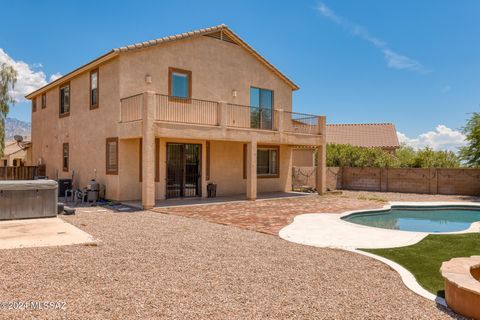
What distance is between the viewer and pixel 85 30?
23.1m

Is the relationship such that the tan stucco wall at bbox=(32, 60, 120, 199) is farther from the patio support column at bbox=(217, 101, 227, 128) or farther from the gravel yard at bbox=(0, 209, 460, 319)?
the gravel yard at bbox=(0, 209, 460, 319)

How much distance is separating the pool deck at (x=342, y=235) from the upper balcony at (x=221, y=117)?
6.42 m

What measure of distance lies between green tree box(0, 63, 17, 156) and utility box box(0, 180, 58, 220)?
21111 mm

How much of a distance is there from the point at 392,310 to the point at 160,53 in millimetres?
14605

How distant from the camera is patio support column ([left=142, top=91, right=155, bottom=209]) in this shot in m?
13.8

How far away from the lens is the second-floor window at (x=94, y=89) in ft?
57.2

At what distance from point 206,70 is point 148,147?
19.9ft

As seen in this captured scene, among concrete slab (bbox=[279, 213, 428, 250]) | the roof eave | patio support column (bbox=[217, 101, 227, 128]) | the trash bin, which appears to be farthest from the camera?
the trash bin

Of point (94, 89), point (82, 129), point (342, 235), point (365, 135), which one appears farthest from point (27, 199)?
point (365, 135)

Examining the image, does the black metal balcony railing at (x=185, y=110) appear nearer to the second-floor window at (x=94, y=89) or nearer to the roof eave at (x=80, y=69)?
the roof eave at (x=80, y=69)

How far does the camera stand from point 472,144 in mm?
23344

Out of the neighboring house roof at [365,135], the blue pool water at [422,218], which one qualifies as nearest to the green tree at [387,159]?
the blue pool water at [422,218]

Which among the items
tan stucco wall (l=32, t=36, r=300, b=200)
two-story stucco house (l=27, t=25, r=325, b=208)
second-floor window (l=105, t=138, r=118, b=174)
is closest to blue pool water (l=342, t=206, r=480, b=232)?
two-story stucco house (l=27, t=25, r=325, b=208)

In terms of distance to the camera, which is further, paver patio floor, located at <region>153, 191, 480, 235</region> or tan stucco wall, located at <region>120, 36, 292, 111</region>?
tan stucco wall, located at <region>120, 36, 292, 111</region>
